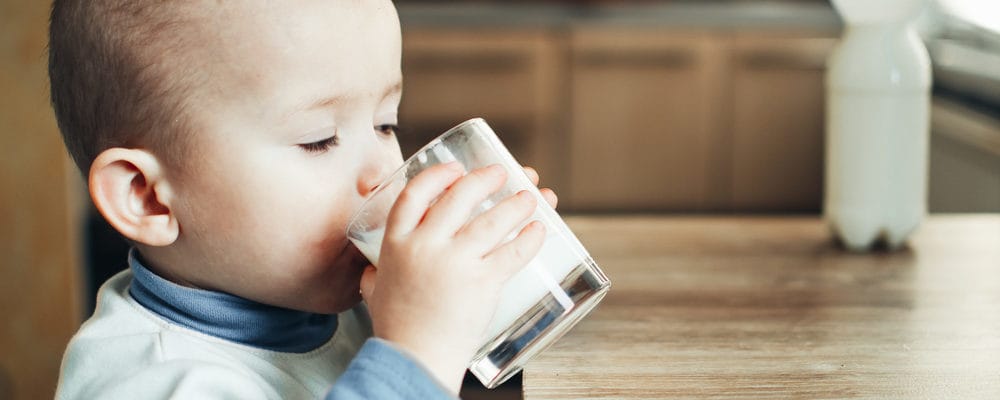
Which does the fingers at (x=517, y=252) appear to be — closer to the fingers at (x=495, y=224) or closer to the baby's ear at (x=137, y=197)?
the fingers at (x=495, y=224)

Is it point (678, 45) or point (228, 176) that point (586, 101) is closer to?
point (678, 45)

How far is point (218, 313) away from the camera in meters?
0.85

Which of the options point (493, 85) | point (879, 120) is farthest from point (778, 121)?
point (879, 120)

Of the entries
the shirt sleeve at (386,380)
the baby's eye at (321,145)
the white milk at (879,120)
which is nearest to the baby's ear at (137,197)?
the baby's eye at (321,145)

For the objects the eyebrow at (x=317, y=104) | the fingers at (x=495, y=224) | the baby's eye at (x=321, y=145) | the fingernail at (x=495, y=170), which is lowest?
the fingers at (x=495, y=224)

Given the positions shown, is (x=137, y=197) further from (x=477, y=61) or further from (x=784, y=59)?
(x=784, y=59)

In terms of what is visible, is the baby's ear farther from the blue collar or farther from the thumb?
the thumb

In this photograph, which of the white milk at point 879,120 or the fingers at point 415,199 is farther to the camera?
the white milk at point 879,120

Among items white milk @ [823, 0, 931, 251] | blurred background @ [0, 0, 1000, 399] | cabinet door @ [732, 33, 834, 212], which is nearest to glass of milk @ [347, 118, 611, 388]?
white milk @ [823, 0, 931, 251]

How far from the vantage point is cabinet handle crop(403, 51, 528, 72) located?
12.7 feet

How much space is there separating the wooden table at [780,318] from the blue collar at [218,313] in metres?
0.22

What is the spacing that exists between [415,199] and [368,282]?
0.09 metres

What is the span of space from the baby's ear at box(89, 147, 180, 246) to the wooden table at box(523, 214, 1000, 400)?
300 millimetres

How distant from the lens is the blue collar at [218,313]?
2.76 ft
